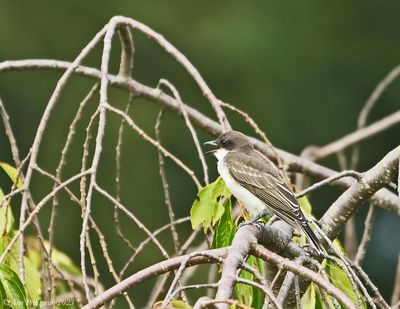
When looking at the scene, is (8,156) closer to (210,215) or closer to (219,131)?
(219,131)

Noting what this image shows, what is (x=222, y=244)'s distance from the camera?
335 centimetres

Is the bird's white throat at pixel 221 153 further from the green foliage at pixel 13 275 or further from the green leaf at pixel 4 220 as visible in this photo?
the green leaf at pixel 4 220

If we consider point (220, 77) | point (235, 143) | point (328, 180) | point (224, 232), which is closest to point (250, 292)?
point (224, 232)

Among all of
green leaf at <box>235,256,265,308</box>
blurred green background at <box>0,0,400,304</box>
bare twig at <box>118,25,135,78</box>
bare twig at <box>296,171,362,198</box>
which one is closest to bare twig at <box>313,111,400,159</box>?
bare twig at <box>118,25,135,78</box>

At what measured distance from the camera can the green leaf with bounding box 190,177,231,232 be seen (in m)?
3.42

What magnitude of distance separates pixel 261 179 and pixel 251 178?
4 centimetres

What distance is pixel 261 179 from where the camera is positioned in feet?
16.2

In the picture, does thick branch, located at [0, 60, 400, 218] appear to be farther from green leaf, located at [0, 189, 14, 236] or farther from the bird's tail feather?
green leaf, located at [0, 189, 14, 236]

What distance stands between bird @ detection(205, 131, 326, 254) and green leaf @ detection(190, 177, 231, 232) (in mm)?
760

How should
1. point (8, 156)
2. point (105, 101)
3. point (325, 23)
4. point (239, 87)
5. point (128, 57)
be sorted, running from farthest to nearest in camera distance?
A: point (325, 23)
point (239, 87)
point (8, 156)
point (128, 57)
point (105, 101)

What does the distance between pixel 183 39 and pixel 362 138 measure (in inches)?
478

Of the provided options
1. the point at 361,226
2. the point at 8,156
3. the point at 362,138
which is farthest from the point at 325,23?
the point at 362,138

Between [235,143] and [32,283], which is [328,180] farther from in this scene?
[235,143]

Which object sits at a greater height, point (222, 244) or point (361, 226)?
point (222, 244)
